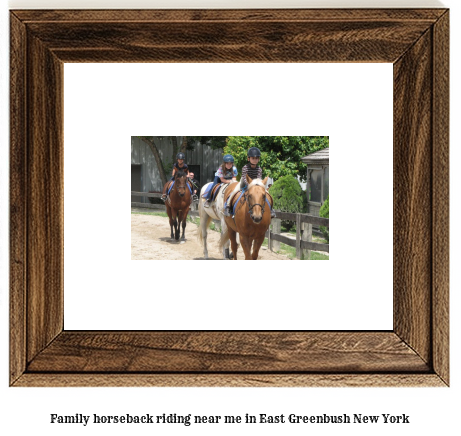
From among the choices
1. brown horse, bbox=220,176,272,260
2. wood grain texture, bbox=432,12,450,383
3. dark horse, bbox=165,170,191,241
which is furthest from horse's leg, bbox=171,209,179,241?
wood grain texture, bbox=432,12,450,383

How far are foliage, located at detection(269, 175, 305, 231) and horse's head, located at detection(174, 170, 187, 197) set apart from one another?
0.41m

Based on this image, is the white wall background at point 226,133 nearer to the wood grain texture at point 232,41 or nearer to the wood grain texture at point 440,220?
the wood grain texture at point 232,41

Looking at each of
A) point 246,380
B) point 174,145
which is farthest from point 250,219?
point 246,380

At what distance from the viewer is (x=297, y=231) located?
2836 millimetres

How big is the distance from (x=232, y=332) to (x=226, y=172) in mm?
732

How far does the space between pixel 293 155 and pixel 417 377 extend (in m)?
1.15

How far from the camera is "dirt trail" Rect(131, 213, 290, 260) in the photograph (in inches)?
112

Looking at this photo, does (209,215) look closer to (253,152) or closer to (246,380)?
(253,152)

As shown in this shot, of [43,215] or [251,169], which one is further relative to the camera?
[251,169]

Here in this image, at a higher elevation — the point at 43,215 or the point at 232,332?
the point at 43,215

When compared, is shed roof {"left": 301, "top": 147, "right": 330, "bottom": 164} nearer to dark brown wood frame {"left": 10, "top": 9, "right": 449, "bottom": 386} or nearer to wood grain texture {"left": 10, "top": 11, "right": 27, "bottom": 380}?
dark brown wood frame {"left": 10, "top": 9, "right": 449, "bottom": 386}

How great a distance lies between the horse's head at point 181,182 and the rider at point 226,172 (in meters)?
0.13

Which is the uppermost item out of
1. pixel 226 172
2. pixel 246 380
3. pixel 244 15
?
pixel 244 15

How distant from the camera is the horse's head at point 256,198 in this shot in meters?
2.92
